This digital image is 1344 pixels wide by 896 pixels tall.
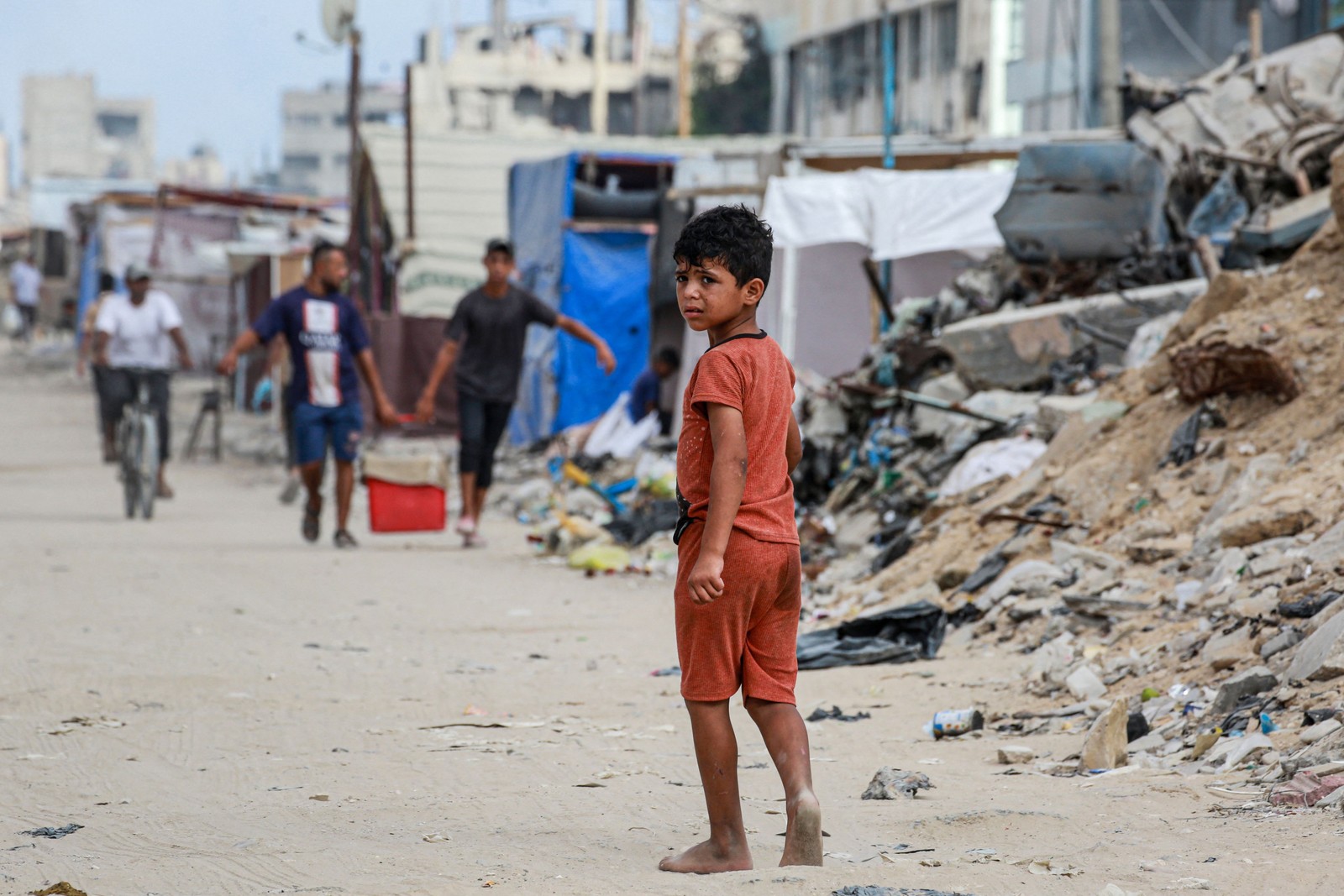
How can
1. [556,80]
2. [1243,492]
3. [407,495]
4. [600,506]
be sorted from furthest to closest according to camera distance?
[556,80], [600,506], [407,495], [1243,492]

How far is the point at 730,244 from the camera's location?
11.0 feet

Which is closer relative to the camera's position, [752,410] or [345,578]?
[752,410]

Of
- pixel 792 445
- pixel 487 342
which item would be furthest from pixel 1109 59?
pixel 792 445

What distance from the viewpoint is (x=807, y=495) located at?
35.2 feet

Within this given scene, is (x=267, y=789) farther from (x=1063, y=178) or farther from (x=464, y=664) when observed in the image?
(x=1063, y=178)

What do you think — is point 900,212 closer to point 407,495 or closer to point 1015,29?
point 407,495

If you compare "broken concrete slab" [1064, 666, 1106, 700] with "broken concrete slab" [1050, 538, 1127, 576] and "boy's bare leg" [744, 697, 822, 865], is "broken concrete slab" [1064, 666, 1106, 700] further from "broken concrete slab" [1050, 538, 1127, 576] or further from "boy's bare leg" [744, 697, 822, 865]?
"boy's bare leg" [744, 697, 822, 865]

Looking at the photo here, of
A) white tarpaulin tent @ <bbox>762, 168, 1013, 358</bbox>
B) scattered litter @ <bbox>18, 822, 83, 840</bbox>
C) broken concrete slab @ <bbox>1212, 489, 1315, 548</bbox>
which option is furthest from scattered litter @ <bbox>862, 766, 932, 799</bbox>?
white tarpaulin tent @ <bbox>762, 168, 1013, 358</bbox>

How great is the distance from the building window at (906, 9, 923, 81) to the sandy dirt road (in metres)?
27.8

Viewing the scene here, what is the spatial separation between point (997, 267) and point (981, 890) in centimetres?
964

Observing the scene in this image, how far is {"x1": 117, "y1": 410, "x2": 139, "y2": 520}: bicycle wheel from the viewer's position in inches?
452

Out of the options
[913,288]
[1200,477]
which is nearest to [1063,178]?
[913,288]

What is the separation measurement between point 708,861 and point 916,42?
33370 mm

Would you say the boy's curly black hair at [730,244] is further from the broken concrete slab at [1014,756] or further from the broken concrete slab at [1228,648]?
the broken concrete slab at [1228,648]
